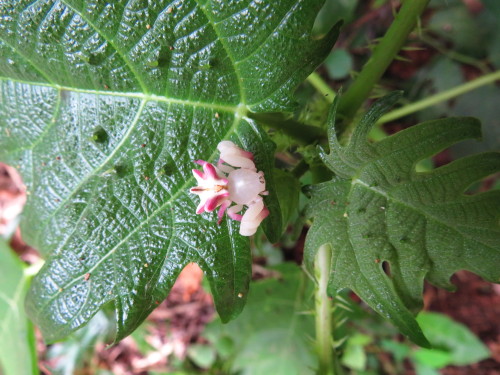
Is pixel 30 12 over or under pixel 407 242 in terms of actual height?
over

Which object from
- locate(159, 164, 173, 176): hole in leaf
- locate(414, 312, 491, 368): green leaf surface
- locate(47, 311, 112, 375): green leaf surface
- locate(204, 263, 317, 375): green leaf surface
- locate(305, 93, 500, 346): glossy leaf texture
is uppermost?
locate(159, 164, 173, 176): hole in leaf

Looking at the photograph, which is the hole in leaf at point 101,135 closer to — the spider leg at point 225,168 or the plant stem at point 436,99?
the spider leg at point 225,168

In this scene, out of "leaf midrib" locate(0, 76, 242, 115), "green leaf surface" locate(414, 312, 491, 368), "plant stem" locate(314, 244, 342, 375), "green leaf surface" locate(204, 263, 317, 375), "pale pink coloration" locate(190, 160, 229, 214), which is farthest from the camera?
"green leaf surface" locate(414, 312, 491, 368)

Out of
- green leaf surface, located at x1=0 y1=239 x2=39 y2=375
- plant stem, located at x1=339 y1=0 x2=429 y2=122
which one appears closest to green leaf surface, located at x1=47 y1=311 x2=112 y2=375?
green leaf surface, located at x1=0 y1=239 x2=39 y2=375

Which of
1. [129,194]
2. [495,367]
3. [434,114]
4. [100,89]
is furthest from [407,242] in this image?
[495,367]

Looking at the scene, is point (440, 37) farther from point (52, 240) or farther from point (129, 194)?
point (52, 240)

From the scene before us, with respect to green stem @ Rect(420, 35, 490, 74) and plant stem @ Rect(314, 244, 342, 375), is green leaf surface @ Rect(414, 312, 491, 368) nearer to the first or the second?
plant stem @ Rect(314, 244, 342, 375)

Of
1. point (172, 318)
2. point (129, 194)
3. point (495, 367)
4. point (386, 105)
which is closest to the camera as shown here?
point (386, 105)
